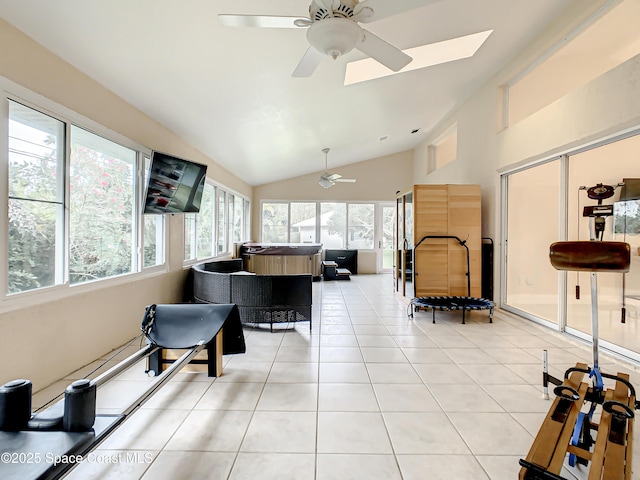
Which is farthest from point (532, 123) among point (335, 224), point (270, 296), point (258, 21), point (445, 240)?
point (335, 224)

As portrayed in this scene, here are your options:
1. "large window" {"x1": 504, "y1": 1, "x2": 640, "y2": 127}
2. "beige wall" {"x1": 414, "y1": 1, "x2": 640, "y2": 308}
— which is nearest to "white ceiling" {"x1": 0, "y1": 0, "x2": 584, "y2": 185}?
"beige wall" {"x1": 414, "y1": 1, "x2": 640, "y2": 308}

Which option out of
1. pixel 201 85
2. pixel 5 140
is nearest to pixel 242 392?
pixel 5 140

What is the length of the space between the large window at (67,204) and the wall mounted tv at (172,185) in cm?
24

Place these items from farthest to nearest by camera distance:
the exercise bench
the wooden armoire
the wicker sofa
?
the wooden armoire → the wicker sofa → the exercise bench

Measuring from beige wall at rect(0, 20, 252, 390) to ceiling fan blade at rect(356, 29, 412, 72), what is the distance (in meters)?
2.42

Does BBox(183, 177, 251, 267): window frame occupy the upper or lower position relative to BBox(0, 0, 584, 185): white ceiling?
lower

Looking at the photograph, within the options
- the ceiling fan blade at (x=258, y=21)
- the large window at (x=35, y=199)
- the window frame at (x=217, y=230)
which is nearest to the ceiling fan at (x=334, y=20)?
the ceiling fan blade at (x=258, y=21)

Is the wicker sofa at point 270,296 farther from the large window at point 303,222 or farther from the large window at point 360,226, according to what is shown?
the large window at point 360,226

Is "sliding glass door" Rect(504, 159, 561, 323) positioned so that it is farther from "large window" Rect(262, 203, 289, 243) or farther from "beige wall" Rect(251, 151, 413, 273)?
"large window" Rect(262, 203, 289, 243)

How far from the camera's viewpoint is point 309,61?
2516 millimetres

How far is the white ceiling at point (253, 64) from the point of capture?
7.72 feet

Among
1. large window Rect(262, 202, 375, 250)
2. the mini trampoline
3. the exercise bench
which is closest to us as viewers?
the exercise bench

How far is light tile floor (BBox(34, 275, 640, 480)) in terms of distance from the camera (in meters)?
1.71

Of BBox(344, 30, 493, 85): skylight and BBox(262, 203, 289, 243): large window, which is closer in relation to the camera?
BBox(344, 30, 493, 85): skylight
